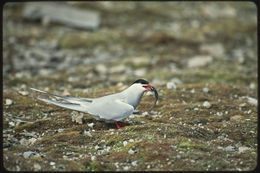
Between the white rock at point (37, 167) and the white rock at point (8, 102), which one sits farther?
the white rock at point (8, 102)

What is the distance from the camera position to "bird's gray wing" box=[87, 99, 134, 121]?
772 cm

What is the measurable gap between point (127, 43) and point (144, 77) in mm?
6571

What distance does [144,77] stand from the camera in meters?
14.9

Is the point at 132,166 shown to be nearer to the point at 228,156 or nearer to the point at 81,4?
the point at 228,156

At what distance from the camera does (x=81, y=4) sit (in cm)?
2600

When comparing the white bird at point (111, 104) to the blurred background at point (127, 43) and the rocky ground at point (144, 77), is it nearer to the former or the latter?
the rocky ground at point (144, 77)

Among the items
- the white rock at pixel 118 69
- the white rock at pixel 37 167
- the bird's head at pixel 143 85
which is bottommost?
the white rock at pixel 118 69

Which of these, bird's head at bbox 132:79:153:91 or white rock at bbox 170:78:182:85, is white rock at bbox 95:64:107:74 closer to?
white rock at bbox 170:78:182:85

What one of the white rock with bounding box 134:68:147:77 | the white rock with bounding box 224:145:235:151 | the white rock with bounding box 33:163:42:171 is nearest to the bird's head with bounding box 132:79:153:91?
the white rock with bounding box 224:145:235:151

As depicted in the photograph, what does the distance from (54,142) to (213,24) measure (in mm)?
19227

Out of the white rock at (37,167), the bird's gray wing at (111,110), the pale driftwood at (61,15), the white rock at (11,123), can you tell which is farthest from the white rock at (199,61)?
the white rock at (37,167)

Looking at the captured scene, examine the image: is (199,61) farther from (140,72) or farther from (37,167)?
(37,167)

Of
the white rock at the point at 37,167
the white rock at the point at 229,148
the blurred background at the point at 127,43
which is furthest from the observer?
the blurred background at the point at 127,43

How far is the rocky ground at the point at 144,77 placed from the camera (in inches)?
263
